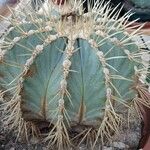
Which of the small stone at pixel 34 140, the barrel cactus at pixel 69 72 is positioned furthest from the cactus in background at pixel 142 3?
the small stone at pixel 34 140

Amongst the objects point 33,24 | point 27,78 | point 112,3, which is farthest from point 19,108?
Result: point 112,3

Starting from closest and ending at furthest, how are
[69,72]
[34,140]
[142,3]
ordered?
[69,72] → [34,140] → [142,3]

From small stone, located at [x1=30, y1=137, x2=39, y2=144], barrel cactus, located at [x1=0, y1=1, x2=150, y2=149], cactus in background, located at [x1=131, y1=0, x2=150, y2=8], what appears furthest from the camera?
cactus in background, located at [x1=131, y1=0, x2=150, y2=8]

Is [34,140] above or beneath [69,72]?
beneath

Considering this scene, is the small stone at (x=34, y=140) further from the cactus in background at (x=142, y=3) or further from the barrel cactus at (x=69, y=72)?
the cactus in background at (x=142, y=3)

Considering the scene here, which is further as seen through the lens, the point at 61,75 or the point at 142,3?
the point at 142,3

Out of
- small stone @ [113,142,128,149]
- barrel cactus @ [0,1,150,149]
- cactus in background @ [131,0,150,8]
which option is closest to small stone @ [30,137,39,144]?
barrel cactus @ [0,1,150,149]

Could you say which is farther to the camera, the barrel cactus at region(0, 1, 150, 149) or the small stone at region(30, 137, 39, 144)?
the small stone at region(30, 137, 39, 144)

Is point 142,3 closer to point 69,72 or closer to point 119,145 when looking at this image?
point 119,145

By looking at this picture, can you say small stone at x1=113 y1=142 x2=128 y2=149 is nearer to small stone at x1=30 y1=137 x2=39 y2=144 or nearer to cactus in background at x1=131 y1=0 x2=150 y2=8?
small stone at x1=30 y1=137 x2=39 y2=144

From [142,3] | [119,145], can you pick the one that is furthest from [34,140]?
[142,3]
